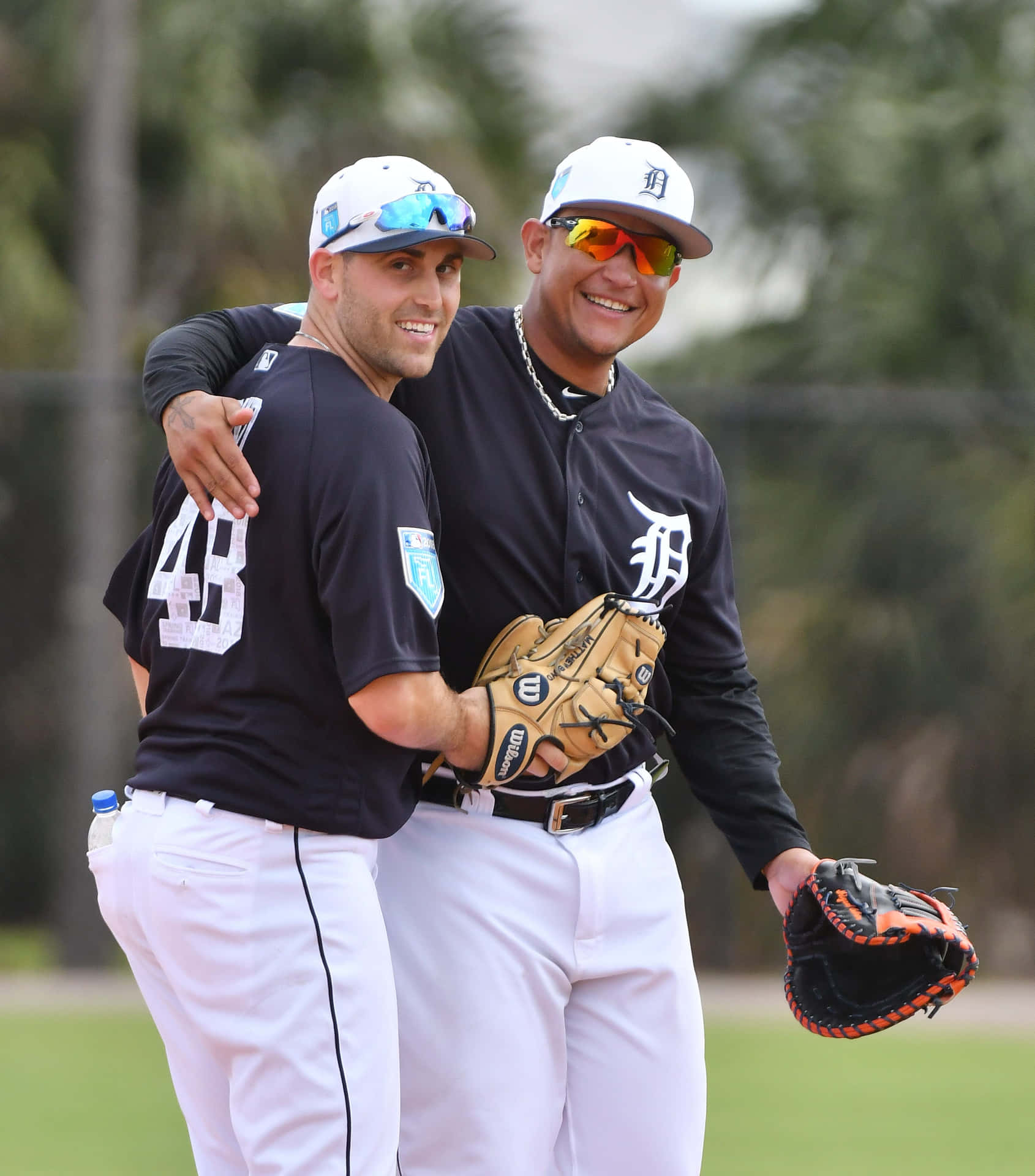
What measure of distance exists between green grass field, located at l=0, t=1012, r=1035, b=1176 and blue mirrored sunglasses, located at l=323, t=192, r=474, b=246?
355 centimetres

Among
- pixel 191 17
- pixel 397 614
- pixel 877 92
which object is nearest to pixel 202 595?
pixel 397 614

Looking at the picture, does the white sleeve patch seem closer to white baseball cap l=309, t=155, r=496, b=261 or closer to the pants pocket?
white baseball cap l=309, t=155, r=496, b=261

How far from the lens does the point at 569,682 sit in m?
3.06

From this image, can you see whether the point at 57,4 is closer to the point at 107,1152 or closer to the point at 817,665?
the point at 817,665

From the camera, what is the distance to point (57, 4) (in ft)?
39.5

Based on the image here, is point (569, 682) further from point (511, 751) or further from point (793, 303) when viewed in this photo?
point (793, 303)

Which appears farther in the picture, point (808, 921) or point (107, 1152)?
point (107, 1152)

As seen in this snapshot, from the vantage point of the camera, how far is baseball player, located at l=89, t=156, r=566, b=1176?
268 cm

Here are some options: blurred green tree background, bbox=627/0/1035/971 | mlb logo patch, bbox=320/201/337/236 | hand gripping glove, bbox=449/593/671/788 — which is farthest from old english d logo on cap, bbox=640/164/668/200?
blurred green tree background, bbox=627/0/1035/971

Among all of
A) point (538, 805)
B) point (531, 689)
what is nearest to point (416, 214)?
point (531, 689)

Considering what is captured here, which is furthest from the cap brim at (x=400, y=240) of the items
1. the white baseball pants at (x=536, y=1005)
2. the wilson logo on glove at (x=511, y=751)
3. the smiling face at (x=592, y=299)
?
the white baseball pants at (x=536, y=1005)

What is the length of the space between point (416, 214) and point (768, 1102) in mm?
4439

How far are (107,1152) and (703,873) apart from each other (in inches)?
164

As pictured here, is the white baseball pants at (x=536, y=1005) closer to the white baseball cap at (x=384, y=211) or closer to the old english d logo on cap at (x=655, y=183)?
the white baseball cap at (x=384, y=211)
